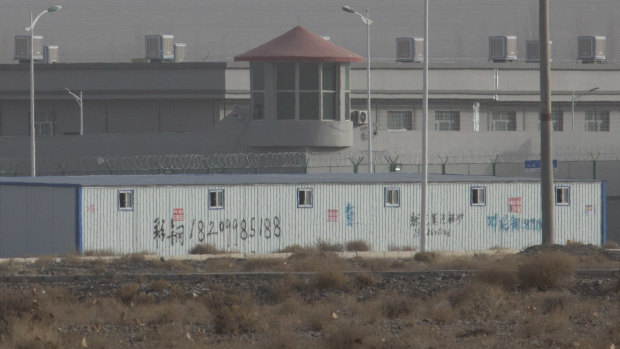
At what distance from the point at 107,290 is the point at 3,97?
159 feet

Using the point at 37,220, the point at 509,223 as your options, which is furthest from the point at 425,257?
the point at 37,220

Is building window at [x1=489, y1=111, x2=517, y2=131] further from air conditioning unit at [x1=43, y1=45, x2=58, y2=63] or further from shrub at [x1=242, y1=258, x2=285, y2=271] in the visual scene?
shrub at [x1=242, y1=258, x2=285, y2=271]

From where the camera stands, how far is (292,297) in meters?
23.1

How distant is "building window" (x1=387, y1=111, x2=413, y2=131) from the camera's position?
72000 mm

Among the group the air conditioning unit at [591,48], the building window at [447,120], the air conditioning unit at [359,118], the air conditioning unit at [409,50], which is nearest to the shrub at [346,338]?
the air conditioning unit at [359,118]

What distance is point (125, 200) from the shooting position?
118 ft

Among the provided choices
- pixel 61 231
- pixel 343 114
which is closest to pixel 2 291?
pixel 61 231

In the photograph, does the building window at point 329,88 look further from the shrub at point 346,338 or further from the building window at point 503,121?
the shrub at point 346,338

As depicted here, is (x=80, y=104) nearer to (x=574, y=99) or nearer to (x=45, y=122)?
(x=45, y=122)

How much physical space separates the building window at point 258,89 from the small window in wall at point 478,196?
61.2 ft

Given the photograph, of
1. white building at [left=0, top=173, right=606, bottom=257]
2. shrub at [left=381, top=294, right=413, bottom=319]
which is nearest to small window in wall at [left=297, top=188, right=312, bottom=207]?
white building at [left=0, top=173, right=606, bottom=257]

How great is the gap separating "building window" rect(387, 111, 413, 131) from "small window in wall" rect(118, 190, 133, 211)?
37.4 m

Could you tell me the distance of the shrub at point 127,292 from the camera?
76.0 feet

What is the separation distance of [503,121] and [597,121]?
658cm
